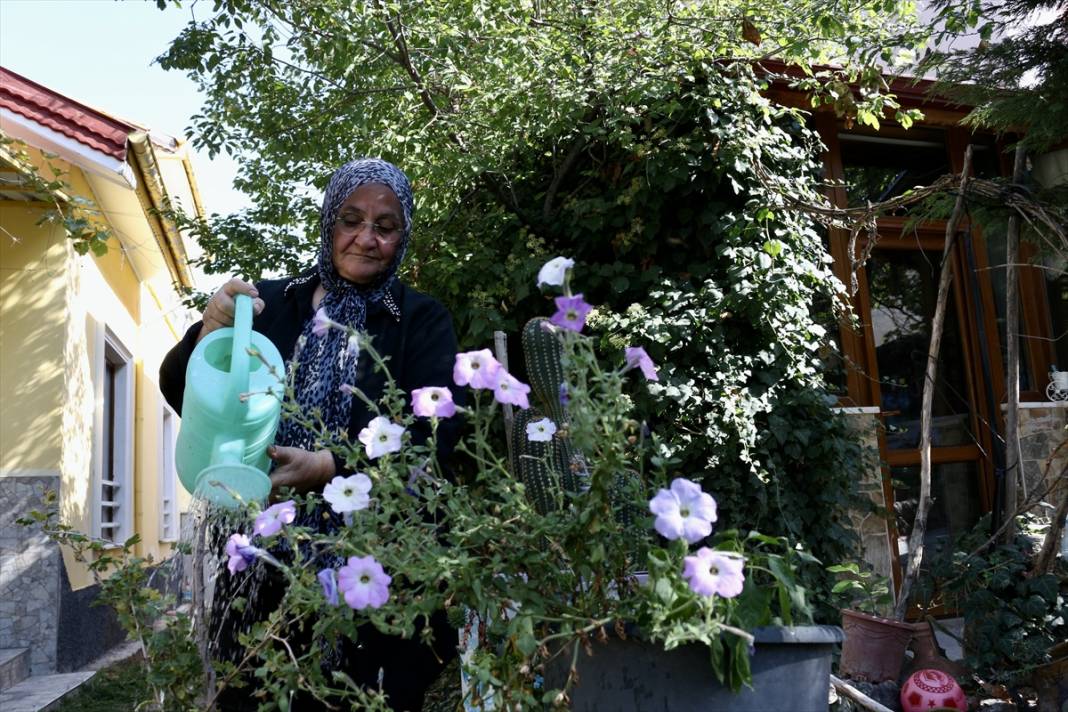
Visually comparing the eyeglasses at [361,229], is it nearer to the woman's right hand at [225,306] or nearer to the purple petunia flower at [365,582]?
the woman's right hand at [225,306]

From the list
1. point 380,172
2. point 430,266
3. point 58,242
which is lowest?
point 380,172

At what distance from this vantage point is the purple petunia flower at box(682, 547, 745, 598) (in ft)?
3.31

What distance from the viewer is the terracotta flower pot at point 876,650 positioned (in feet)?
13.6

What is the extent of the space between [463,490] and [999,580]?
11.9ft

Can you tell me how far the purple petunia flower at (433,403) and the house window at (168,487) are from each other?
11.2 meters

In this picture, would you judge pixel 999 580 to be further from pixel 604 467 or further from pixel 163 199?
pixel 163 199

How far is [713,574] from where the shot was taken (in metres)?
1.03

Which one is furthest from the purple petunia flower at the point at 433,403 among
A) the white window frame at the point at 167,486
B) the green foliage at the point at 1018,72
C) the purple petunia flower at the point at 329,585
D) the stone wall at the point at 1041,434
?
the white window frame at the point at 167,486

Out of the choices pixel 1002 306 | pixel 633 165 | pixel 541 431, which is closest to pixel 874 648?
pixel 633 165

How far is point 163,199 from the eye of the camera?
6.72m

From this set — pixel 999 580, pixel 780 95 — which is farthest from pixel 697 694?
pixel 780 95

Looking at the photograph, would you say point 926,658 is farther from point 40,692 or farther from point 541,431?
point 40,692

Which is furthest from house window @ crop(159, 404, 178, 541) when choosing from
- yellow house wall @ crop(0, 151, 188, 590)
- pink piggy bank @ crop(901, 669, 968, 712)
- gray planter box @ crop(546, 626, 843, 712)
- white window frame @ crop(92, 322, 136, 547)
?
gray planter box @ crop(546, 626, 843, 712)

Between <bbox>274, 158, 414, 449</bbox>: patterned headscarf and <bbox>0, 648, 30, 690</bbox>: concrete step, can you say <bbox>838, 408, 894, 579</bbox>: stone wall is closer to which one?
<bbox>274, 158, 414, 449</bbox>: patterned headscarf
